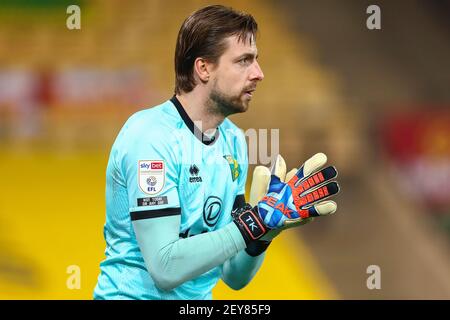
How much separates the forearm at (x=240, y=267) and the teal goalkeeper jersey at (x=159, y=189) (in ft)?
0.47

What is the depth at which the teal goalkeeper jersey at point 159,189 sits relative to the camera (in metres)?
3.28

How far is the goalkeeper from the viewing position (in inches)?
127

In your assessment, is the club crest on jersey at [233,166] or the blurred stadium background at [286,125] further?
the blurred stadium background at [286,125]

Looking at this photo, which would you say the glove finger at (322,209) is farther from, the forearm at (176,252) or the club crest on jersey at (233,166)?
the club crest on jersey at (233,166)

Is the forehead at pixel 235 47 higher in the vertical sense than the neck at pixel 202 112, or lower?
higher

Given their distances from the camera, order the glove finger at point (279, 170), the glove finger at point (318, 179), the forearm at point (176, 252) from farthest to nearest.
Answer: the glove finger at point (279, 170)
the glove finger at point (318, 179)
the forearm at point (176, 252)

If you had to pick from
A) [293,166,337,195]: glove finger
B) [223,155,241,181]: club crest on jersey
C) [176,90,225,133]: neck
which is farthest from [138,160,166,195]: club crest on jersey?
[293,166,337,195]: glove finger

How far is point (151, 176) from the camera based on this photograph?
3.26m

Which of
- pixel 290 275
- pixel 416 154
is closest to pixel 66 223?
pixel 290 275

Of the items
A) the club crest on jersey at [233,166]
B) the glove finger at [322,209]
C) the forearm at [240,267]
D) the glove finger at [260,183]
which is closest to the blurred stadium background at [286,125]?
the forearm at [240,267]

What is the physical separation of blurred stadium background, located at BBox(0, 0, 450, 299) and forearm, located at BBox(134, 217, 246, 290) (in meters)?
4.18

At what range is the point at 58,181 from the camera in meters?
8.25

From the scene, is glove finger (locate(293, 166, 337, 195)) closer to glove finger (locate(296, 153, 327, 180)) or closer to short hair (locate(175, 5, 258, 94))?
glove finger (locate(296, 153, 327, 180))
